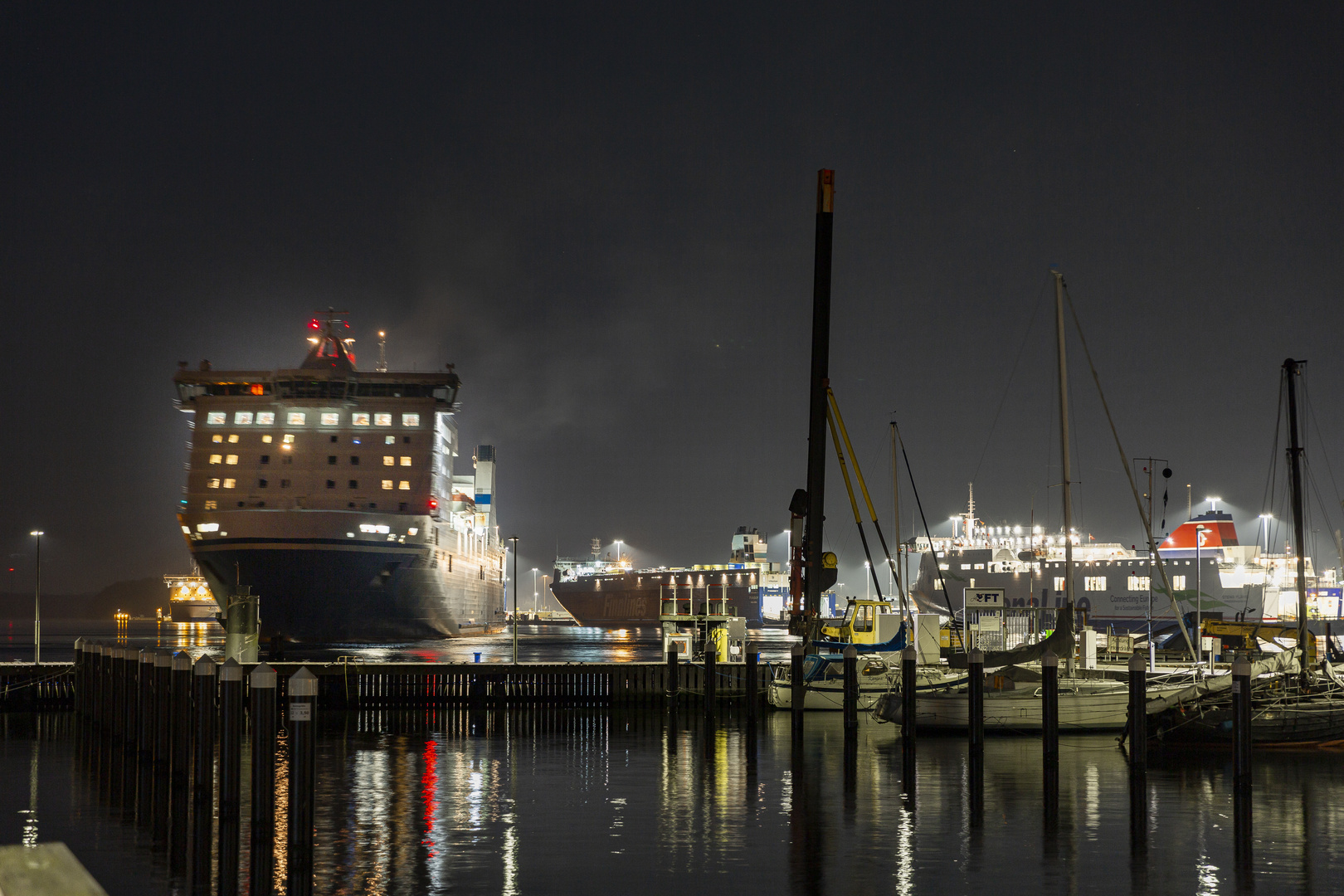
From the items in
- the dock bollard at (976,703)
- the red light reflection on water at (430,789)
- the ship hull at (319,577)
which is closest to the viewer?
the red light reflection on water at (430,789)

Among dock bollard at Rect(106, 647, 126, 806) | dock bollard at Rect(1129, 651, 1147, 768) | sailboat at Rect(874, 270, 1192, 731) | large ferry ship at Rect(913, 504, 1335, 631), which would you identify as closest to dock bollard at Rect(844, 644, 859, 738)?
sailboat at Rect(874, 270, 1192, 731)

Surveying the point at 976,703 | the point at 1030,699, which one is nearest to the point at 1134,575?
the point at 1030,699

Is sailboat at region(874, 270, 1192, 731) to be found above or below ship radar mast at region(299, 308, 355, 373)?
below

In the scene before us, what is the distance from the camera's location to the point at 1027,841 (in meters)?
11.9

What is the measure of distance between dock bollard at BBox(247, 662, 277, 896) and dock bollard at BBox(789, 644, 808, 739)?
12.2 meters

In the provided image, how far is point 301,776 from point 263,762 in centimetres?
84

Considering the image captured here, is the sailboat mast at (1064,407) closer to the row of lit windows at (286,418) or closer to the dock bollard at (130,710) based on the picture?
the dock bollard at (130,710)

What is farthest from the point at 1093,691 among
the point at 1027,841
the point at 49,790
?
the point at 49,790

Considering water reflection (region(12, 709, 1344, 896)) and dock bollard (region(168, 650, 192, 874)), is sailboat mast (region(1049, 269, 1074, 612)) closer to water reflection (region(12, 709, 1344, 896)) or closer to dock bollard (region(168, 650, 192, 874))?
water reflection (region(12, 709, 1344, 896))

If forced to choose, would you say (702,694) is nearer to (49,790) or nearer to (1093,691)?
(1093,691)

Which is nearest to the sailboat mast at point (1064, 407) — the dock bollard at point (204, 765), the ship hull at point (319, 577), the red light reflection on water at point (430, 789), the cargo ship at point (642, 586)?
the red light reflection on water at point (430, 789)

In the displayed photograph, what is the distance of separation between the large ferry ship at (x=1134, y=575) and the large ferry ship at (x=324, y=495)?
31829 millimetres

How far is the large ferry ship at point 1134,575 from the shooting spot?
2943 inches

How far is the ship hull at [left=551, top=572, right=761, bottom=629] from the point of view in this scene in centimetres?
13250
